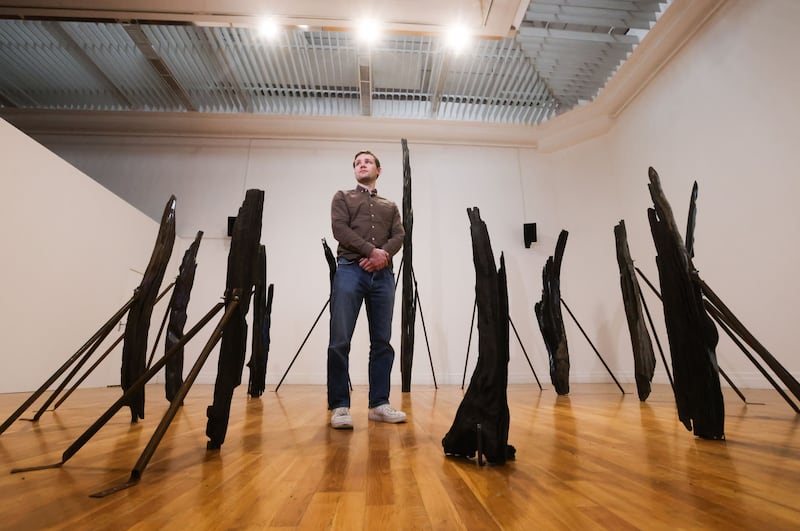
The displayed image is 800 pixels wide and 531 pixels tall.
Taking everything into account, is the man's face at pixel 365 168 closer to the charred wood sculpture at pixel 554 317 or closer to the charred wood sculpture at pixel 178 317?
the charred wood sculpture at pixel 178 317

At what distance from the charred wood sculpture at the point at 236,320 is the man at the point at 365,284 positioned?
60 cm

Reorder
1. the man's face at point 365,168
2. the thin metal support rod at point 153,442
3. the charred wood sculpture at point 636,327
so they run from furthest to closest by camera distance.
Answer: the charred wood sculpture at point 636,327, the man's face at point 365,168, the thin metal support rod at point 153,442

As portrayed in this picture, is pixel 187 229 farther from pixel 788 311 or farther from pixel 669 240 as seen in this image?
pixel 788 311

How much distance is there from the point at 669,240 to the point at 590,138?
4974 millimetres

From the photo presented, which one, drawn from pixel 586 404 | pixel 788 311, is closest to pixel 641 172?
pixel 788 311

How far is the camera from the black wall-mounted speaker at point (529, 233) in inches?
215

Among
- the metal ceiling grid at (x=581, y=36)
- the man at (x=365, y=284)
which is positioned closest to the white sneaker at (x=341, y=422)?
the man at (x=365, y=284)

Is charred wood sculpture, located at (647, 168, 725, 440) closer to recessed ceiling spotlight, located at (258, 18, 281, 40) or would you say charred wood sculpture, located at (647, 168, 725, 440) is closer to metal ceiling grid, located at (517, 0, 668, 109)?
metal ceiling grid, located at (517, 0, 668, 109)

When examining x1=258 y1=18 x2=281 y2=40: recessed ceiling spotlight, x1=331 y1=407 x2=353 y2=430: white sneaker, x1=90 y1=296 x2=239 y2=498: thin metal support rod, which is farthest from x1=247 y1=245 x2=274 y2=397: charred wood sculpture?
x1=258 y1=18 x2=281 y2=40: recessed ceiling spotlight

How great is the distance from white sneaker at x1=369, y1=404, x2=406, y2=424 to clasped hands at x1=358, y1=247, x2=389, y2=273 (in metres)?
0.70

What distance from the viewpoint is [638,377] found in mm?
2852

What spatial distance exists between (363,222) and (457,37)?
2.74 meters

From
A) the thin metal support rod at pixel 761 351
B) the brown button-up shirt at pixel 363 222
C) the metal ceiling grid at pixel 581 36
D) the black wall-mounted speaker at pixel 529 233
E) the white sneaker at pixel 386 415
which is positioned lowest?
the white sneaker at pixel 386 415

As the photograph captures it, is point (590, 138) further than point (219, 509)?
Yes
